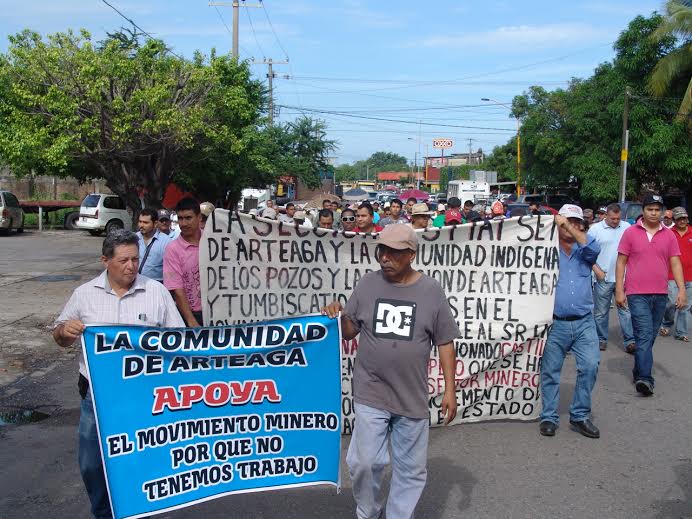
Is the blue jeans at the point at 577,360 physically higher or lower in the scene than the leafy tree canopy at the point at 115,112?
lower

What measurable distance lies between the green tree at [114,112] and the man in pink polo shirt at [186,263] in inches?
380

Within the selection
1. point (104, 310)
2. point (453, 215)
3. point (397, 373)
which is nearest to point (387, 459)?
point (397, 373)

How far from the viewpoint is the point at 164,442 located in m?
4.09

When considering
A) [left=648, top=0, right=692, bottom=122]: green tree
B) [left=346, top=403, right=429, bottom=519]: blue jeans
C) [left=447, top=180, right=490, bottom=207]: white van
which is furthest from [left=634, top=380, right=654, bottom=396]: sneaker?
[left=447, top=180, right=490, bottom=207]: white van

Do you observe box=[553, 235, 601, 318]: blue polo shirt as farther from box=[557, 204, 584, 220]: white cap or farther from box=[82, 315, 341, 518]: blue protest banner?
box=[82, 315, 341, 518]: blue protest banner

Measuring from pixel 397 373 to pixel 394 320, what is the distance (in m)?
0.27

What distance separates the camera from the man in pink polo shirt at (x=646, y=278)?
295 inches

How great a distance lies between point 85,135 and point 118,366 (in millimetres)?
12747

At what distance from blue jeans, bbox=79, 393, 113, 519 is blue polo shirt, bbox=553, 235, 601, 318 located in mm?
3772

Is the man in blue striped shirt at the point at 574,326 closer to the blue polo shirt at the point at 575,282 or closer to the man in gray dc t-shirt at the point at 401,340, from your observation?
the blue polo shirt at the point at 575,282

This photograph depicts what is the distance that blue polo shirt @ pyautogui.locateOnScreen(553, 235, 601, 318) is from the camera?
6254 mm

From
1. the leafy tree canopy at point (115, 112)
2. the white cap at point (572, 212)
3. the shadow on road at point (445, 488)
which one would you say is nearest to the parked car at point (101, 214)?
the leafy tree canopy at point (115, 112)

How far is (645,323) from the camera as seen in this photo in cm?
748

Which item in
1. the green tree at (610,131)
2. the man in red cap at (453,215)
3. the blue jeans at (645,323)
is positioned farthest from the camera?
the green tree at (610,131)
